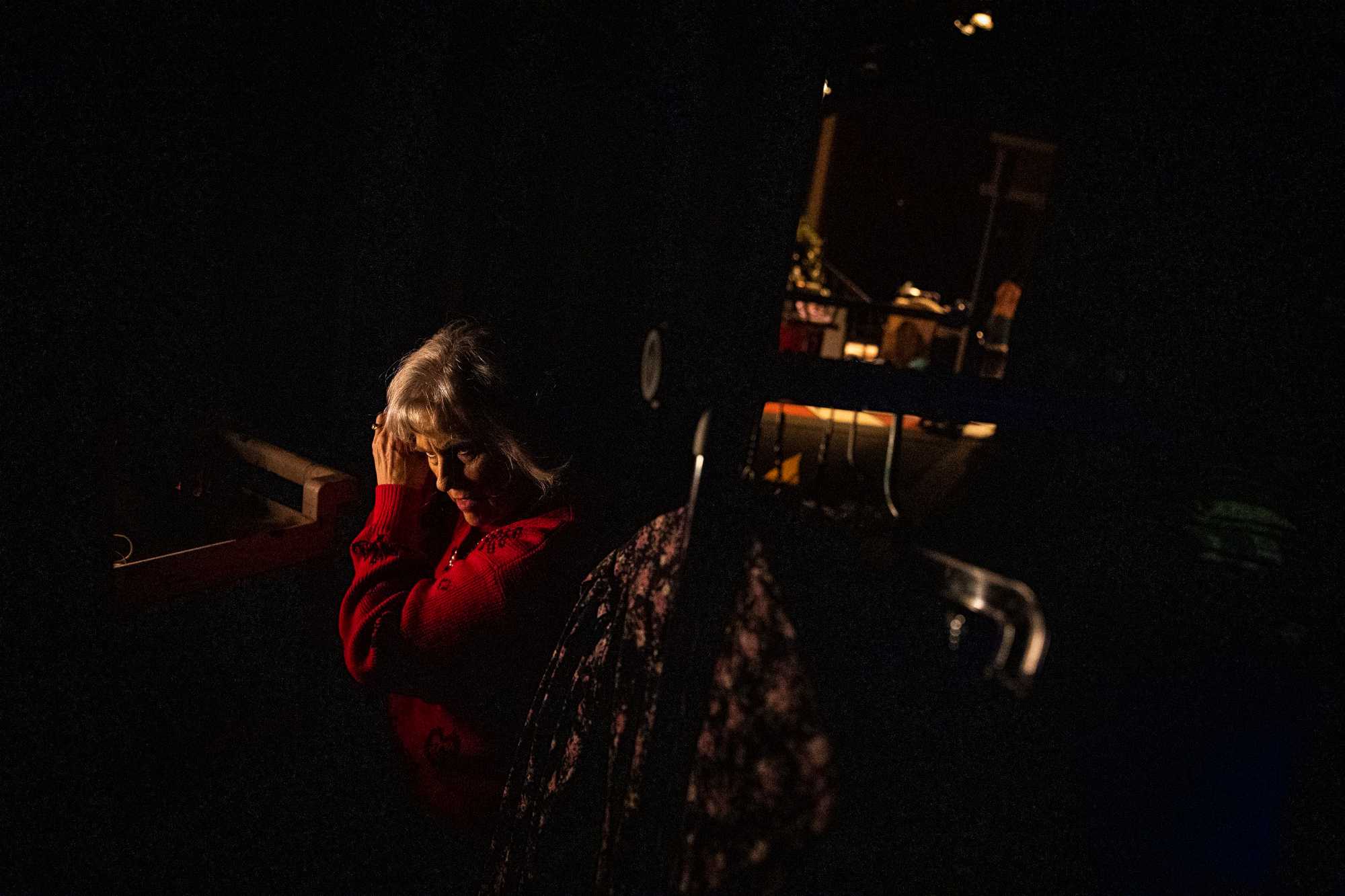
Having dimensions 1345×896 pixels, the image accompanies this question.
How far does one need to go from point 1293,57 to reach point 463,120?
5.65 ft

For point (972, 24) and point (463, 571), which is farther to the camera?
point (972, 24)

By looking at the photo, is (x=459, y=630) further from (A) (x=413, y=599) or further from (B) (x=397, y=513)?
(B) (x=397, y=513)

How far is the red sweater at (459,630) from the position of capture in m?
1.51

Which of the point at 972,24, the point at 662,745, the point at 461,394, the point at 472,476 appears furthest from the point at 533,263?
the point at 972,24

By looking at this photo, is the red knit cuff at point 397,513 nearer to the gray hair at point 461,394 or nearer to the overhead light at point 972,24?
the gray hair at point 461,394

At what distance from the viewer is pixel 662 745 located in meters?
0.89

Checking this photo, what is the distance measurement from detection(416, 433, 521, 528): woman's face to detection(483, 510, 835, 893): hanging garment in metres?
0.43

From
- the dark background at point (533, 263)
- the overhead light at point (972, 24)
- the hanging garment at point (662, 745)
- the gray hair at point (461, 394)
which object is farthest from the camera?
the overhead light at point (972, 24)

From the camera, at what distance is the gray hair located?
1488 mm

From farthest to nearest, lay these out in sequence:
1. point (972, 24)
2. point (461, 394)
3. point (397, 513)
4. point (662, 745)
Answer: point (972, 24) < point (397, 513) < point (461, 394) < point (662, 745)

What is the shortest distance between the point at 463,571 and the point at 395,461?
30 cm

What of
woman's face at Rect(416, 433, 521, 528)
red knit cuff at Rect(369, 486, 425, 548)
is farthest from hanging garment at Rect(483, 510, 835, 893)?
red knit cuff at Rect(369, 486, 425, 548)

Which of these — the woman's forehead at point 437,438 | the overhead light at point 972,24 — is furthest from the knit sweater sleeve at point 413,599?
the overhead light at point 972,24

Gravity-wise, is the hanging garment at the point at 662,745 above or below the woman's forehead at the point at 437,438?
below
